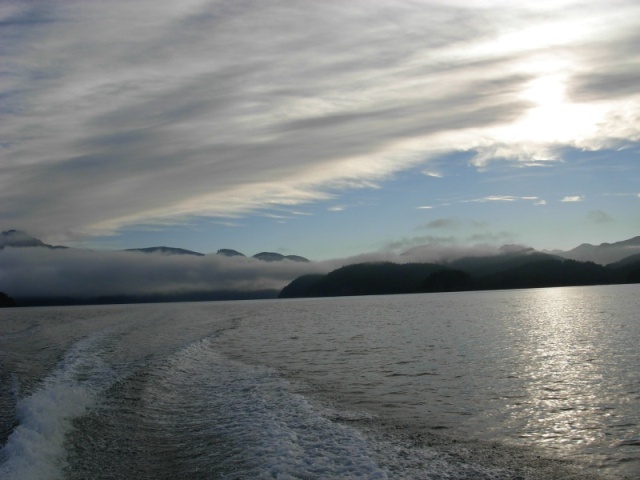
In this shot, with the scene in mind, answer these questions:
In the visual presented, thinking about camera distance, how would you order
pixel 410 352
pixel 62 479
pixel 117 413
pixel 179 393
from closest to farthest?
pixel 62 479
pixel 117 413
pixel 179 393
pixel 410 352

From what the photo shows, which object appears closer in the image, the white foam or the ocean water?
the white foam

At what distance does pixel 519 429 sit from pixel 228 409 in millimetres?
10866

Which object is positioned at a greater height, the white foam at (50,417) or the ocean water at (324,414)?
the white foam at (50,417)

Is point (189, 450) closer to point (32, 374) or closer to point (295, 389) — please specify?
point (295, 389)

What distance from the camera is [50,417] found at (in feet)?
62.3

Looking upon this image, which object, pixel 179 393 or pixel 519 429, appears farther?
pixel 179 393

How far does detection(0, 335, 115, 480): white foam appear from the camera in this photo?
46.0 feet

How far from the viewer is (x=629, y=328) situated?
53281mm

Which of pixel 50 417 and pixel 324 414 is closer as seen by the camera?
pixel 50 417

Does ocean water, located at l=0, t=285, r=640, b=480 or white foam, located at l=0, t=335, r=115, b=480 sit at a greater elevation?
white foam, located at l=0, t=335, r=115, b=480

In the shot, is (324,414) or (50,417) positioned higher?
(50,417)

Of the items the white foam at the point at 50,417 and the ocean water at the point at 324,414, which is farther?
the ocean water at the point at 324,414

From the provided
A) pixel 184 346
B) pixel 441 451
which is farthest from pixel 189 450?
pixel 184 346

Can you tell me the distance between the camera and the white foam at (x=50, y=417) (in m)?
14.0
